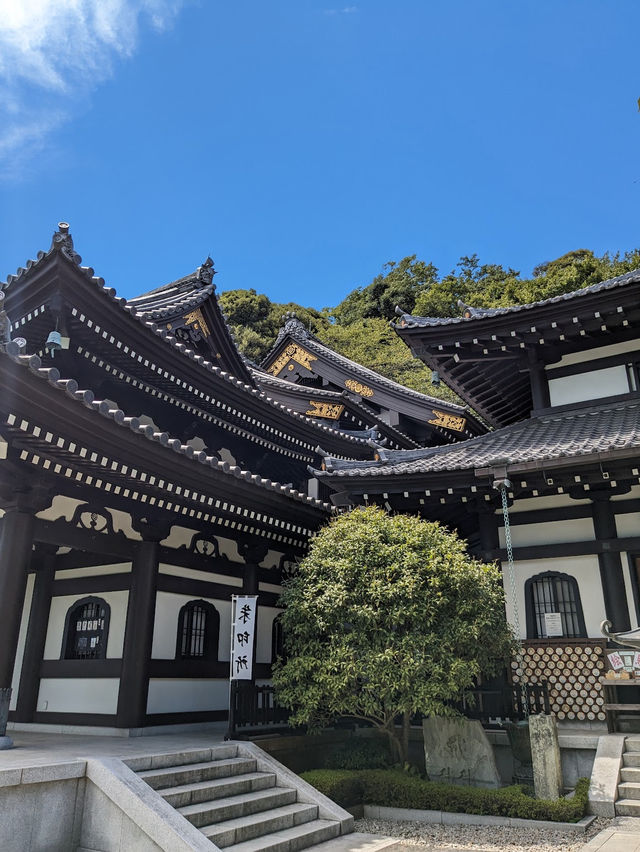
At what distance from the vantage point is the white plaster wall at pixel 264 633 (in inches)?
485

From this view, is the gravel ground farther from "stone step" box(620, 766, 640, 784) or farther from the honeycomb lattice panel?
the honeycomb lattice panel

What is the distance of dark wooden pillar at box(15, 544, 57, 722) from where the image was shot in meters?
10.6

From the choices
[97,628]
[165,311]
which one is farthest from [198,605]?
[165,311]

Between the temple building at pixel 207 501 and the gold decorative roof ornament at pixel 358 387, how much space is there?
11.0 m

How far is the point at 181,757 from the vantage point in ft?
25.4

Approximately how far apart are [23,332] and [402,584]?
769cm

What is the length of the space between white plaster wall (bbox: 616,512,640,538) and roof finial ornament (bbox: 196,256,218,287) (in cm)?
1066

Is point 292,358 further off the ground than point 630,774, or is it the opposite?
point 292,358

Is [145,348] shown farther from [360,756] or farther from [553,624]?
[553,624]

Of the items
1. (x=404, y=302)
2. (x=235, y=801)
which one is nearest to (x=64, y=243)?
(x=235, y=801)

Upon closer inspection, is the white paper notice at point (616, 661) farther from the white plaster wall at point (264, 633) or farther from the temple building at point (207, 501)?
the white plaster wall at point (264, 633)

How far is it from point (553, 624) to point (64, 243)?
9878mm

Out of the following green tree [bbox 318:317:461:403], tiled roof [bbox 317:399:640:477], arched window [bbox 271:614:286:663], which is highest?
green tree [bbox 318:317:461:403]

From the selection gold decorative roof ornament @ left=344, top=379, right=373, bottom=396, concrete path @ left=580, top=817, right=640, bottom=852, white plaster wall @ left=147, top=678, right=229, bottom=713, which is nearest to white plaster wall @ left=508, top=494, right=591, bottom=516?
concrete path @ left=580, top=817, right=640, bottom=852
